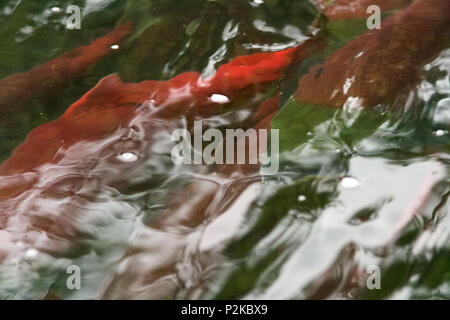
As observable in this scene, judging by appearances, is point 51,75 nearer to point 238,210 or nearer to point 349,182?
point 238,210

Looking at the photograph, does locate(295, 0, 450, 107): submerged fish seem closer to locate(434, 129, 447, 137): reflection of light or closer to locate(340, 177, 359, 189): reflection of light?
locate(434, 129, 447, 137): reflection of light

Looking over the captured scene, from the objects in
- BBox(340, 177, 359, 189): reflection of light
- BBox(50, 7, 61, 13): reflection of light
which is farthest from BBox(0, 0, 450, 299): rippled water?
BBox(50, 7, 61, 13): reflection of light

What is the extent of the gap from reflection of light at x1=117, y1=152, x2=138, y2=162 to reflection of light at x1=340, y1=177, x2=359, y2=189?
1.82 ft

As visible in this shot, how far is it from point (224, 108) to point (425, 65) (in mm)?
642

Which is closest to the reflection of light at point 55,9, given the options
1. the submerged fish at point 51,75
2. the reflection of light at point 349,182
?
the submerged fish at point 51,75

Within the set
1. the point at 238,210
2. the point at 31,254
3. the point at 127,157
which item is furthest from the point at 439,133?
the point at 31,254

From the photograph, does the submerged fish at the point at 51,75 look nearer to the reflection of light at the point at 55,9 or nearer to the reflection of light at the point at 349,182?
the reflection of light at the point at 55,9

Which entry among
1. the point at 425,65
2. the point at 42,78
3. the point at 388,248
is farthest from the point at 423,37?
the point at 42,78

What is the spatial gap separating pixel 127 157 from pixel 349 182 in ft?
1.96

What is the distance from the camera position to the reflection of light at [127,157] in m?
1.60

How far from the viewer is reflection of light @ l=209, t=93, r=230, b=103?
1755 mm

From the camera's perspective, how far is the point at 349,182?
154 centimetres

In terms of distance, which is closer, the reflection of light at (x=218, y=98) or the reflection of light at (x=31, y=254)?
the reflection of light at (x=31, y=254)
